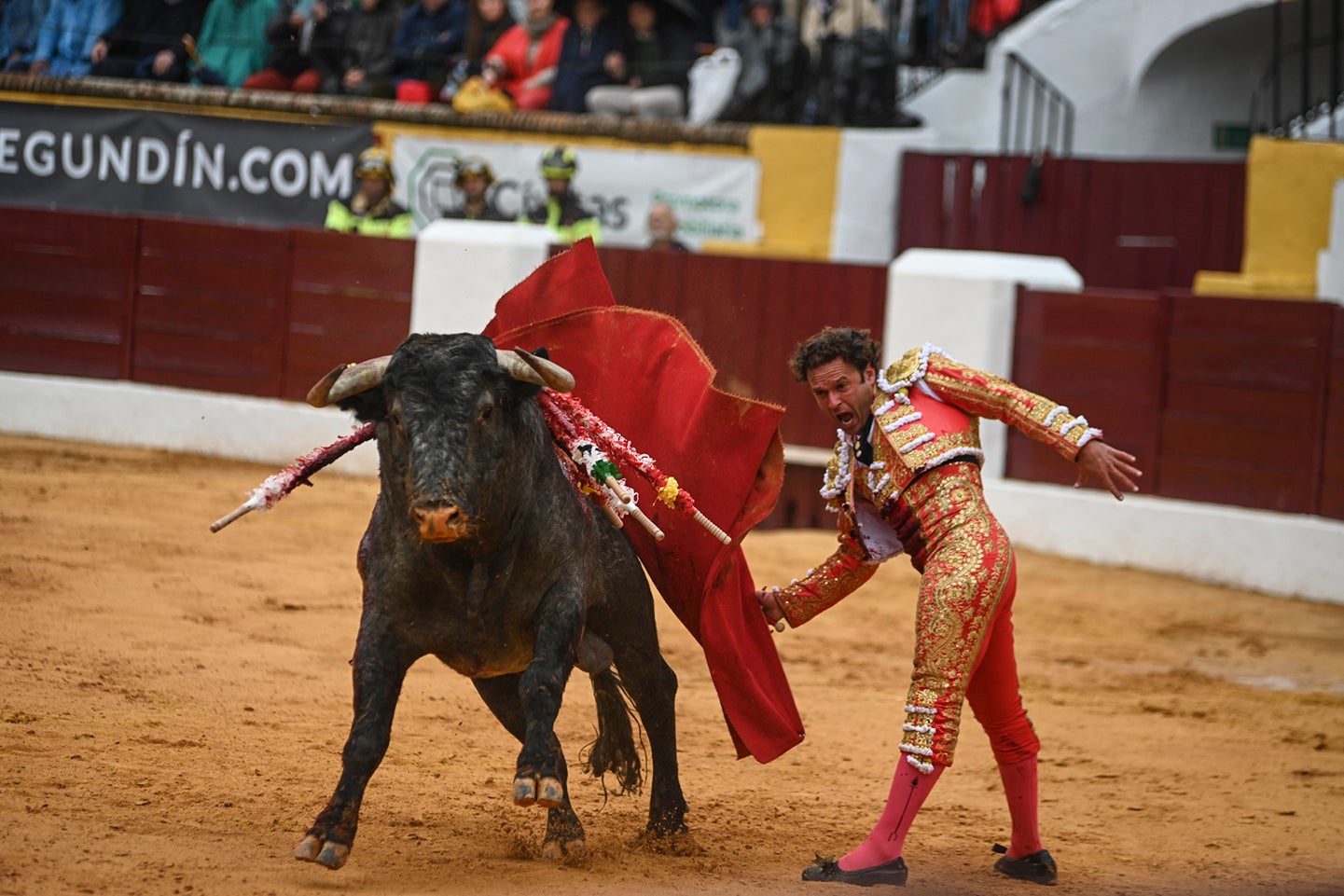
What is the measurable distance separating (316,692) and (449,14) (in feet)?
25.8

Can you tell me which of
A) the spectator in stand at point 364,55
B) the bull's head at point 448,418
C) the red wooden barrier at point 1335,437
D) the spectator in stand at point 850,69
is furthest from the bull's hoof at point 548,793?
the spectator in stand at point 364,55

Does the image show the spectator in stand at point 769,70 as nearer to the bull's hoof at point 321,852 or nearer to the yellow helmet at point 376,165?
the yellow helmet at point 376,165

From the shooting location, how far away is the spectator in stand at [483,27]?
40.0ft

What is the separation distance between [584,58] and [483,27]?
2.86 feet

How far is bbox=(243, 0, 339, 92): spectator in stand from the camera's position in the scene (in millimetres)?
12484

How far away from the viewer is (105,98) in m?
12.7

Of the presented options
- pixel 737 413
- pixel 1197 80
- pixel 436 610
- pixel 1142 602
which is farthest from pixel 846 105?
pixel 436 610

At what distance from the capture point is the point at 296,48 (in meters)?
12.5

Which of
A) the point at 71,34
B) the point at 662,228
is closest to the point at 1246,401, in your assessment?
the point at 662,228

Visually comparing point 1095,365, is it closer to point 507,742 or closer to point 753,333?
point 753,333

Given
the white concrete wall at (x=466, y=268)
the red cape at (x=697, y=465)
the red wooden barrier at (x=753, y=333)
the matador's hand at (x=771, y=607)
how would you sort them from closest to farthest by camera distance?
the red cape at (x=697, y=465) → the matador's hand at (x=771, y=607) → the red wooden barrier at (x=753, y=333) → the white concrete wall at (x=466, y=268)

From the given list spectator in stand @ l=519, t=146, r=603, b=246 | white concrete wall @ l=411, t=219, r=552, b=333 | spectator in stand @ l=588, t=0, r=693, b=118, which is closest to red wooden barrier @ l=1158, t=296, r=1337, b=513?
white concrete wall @ l=411, t=219, r=552, b=333

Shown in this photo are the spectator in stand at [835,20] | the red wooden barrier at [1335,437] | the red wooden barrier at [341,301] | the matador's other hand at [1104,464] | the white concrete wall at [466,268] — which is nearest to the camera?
the matador's other hand at [1104,464]

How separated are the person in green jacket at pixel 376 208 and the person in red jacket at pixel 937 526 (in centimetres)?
697
